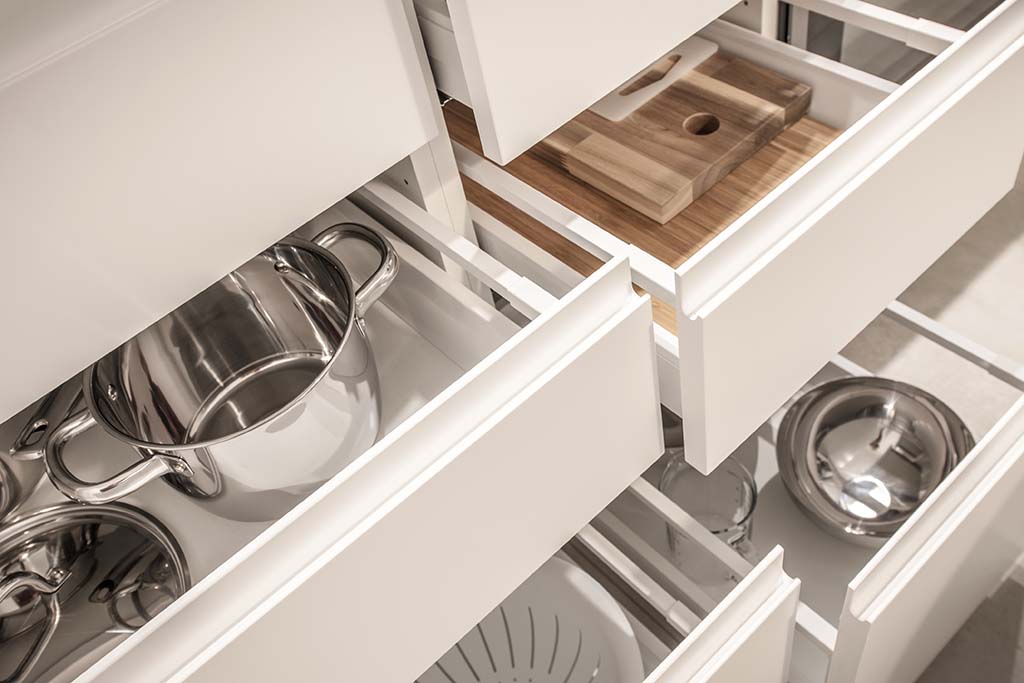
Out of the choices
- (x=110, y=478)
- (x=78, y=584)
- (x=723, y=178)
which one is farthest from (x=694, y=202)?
(x=78, y=584)

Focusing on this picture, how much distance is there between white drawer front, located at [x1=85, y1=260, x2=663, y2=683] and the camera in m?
0.50

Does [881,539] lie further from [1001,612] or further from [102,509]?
[102,509]

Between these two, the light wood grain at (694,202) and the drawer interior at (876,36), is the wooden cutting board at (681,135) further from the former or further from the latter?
the drawer interior at (876,36)

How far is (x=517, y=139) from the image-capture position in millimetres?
644

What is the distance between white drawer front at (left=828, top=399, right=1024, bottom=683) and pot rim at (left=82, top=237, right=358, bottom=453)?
41cm

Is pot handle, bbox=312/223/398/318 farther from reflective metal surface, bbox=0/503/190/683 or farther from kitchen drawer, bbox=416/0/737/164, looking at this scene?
reflective metal surface, bbox=0/503/190/683

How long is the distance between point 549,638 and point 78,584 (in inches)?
19.4

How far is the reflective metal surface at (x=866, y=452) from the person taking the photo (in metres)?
1.09

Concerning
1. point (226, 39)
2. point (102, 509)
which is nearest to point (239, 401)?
point (102, 509)

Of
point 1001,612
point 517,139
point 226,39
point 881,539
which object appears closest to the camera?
point 226,39

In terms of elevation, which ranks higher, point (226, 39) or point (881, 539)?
point (226, 39)

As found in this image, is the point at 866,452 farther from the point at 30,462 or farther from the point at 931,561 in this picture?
the point at 30,462

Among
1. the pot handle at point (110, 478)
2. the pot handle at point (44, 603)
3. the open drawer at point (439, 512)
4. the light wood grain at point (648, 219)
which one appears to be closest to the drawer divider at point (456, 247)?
the open drawer at point (439, 512)

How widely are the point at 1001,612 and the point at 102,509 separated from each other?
1052 millimetres
